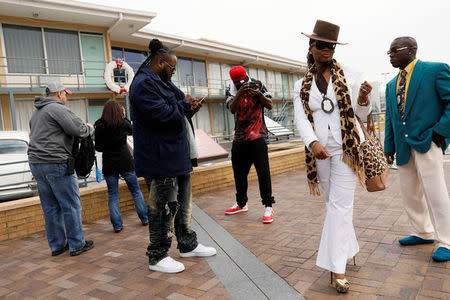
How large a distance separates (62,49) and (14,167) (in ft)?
32.1

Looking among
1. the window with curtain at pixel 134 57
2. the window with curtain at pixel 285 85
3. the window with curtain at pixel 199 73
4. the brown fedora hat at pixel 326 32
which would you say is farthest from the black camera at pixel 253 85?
the window with curtain at pixel 285 85

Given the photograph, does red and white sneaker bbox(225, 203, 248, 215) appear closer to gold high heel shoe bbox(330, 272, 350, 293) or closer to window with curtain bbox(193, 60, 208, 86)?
gold high heel shoe bbox(330, 272, 350, 293)

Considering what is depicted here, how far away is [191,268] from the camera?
298 centimetres

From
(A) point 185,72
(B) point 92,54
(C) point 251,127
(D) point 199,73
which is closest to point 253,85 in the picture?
(C) point 251,127

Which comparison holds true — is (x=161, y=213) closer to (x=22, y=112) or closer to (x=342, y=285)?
(x=342, y=285)

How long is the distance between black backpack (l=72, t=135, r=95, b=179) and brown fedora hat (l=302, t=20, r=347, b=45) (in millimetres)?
2783

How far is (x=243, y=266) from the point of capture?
290 centimetres

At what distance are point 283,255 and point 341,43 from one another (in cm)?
192

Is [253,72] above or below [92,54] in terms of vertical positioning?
above

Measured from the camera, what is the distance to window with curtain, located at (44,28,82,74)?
13577mm

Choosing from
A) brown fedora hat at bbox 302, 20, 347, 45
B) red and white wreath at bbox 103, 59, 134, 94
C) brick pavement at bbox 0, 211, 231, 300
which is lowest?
brick pavement at bbox 0, 211, 231, 300

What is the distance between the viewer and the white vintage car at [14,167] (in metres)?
5.12

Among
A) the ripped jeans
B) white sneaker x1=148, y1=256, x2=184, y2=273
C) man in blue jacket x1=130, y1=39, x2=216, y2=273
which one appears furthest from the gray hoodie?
white sneaker x1=148, y1=256, x2=184, y2=273

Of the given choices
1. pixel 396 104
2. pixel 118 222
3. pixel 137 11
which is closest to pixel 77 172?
pixel 118 222
